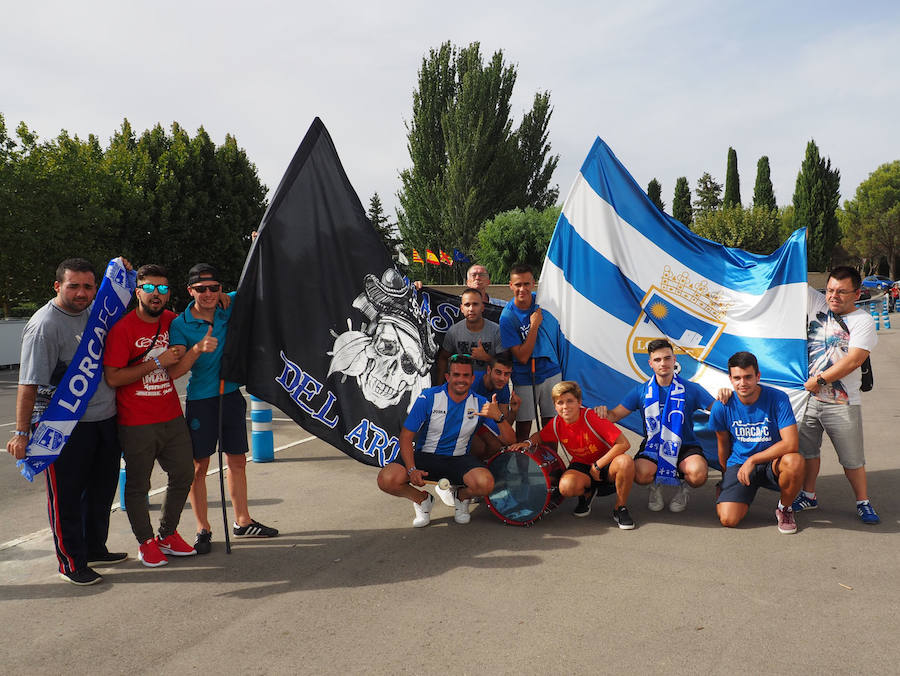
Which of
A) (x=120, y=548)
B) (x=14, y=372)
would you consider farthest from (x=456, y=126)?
(x=120, y=548)

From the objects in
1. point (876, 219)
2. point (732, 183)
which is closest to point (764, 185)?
point (732, 183)

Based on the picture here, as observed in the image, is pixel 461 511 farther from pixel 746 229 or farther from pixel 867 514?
pixel 746 229

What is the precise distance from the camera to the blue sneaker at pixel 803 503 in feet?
18.0

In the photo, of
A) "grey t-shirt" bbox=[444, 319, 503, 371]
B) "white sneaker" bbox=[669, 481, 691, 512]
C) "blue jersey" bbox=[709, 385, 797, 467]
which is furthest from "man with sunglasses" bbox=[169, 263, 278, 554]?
"blue jersey" bbox=[709, 385, 797, 467]

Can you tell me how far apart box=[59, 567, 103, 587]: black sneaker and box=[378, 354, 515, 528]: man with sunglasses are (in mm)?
1966

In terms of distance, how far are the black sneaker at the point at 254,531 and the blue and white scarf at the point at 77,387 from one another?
1.45 metres

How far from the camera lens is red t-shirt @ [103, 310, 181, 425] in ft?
14.2

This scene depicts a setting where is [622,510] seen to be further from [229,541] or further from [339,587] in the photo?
[229,541]

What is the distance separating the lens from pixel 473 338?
6023mm

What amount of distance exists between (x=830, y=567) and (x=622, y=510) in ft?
4.65

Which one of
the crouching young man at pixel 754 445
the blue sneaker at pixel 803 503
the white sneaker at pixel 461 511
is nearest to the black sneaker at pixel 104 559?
the white sneaker at pixel 461 511

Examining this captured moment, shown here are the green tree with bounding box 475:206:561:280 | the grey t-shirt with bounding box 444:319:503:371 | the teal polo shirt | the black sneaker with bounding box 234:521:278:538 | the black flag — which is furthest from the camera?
the green tree with bounding box 475:206:561:280

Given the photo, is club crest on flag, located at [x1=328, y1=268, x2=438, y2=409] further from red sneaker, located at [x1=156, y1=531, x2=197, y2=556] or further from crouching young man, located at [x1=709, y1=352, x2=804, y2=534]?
crouching young man, located at [x1=709, y1=352, x2=804, y2=534]

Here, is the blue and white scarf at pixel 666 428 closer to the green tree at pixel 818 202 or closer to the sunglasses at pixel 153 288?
the sunglasses at pixel 153 288
